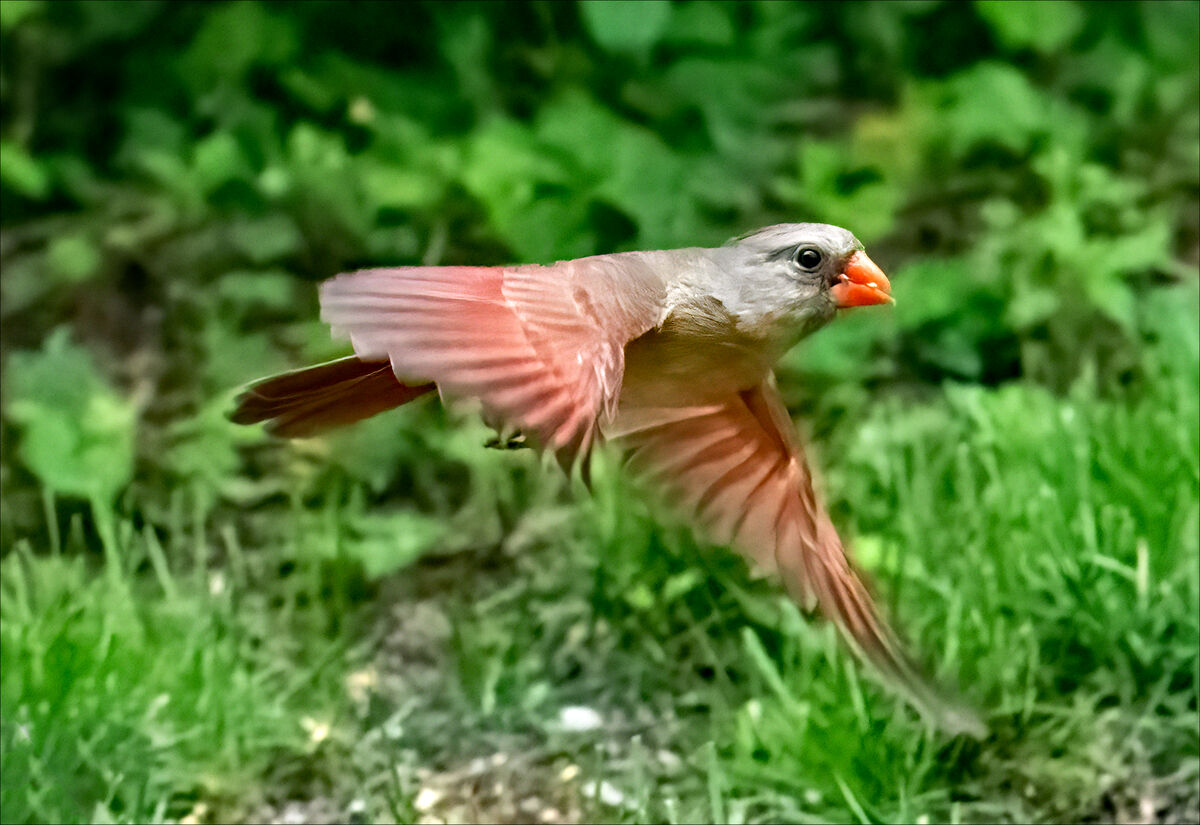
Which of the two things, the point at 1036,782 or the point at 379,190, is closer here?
the point at 1036,782

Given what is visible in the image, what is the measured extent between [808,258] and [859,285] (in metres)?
0.06

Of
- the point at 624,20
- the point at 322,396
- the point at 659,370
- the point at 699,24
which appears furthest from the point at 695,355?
the point at 699,24

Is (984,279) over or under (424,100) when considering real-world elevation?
under

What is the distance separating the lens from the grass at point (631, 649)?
A: 6.72ft

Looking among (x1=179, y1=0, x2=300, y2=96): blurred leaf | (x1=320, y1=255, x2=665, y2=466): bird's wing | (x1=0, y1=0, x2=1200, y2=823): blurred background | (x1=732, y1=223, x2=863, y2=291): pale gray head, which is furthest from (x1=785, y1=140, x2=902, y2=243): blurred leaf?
(x1=320, y1=255, x2=665, y2=466): bird's wing

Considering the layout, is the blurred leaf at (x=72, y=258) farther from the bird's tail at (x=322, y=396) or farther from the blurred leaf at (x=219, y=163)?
the bird's tail at (x=322, y=396)

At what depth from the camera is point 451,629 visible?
2561 millimetres

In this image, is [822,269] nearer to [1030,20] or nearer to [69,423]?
[69,423]

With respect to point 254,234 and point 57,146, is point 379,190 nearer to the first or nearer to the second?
point 254,234

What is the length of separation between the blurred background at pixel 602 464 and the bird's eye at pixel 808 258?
0.75m

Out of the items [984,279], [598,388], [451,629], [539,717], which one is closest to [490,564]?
[451,629]

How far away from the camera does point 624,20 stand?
2576 mm

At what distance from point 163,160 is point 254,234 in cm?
29

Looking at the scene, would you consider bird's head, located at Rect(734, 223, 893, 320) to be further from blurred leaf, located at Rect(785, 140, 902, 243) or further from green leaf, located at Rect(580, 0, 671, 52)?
blurred leaf, located at Rect(785, 140, 902, 243)
